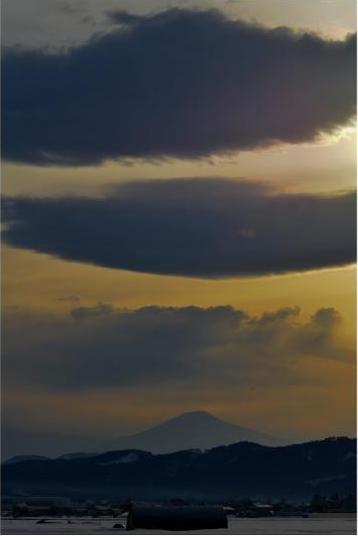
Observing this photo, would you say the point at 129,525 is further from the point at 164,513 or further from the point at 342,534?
the point at 342,534

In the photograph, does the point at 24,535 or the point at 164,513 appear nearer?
the point at 24,535

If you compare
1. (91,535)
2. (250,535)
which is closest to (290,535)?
(250,535)

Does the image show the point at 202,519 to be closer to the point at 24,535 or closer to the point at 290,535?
the point at 290,535

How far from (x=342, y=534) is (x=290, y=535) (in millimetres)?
11492

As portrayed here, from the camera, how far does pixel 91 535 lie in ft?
300

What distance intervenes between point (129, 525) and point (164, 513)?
23.4 feet

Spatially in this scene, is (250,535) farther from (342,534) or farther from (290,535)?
(342,534)

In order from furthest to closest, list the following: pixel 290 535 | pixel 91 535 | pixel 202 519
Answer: pixel 202 519, pixel 290 535, pixel 91 535

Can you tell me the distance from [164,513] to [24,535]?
19.4m

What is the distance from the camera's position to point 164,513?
361 feet

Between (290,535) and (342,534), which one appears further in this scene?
(342,534)

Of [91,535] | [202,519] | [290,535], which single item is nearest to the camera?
[91,535]

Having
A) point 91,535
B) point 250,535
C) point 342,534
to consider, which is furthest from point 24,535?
point 342,534

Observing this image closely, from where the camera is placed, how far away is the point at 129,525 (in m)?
104
